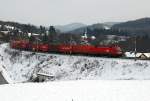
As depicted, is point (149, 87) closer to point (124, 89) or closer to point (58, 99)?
point (124, 89)

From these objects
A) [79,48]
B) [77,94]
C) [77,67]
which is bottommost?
[77,67]

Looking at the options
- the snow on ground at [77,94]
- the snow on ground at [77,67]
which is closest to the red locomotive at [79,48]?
the snow on ground at [77,67]

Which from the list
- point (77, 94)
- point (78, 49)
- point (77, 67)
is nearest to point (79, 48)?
point (78, 49)

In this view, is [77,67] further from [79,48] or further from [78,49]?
[78,49]

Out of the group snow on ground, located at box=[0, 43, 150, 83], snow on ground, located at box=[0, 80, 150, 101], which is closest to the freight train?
snow on ground, located at box=[0, 43, 150, 83]

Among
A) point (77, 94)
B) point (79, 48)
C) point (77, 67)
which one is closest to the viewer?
point (77, 94)

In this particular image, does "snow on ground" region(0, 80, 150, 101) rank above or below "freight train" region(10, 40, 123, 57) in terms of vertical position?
below

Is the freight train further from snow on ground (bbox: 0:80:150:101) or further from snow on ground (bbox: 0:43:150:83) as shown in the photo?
snow on ground (bbox: 0:80:150:101)

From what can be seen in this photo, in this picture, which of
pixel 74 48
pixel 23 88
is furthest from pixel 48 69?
pixel 23 88

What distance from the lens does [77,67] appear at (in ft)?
186

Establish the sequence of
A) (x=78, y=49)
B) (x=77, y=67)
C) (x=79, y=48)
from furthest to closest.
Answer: (x=78, y=49) → (x=79, y=48) → (x=77, y=67)

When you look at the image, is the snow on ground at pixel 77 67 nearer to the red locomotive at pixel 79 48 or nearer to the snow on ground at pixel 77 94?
the red locomotive at pixel 79 48

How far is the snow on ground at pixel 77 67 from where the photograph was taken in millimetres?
46828

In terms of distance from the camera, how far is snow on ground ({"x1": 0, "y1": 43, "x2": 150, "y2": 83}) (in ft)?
154
